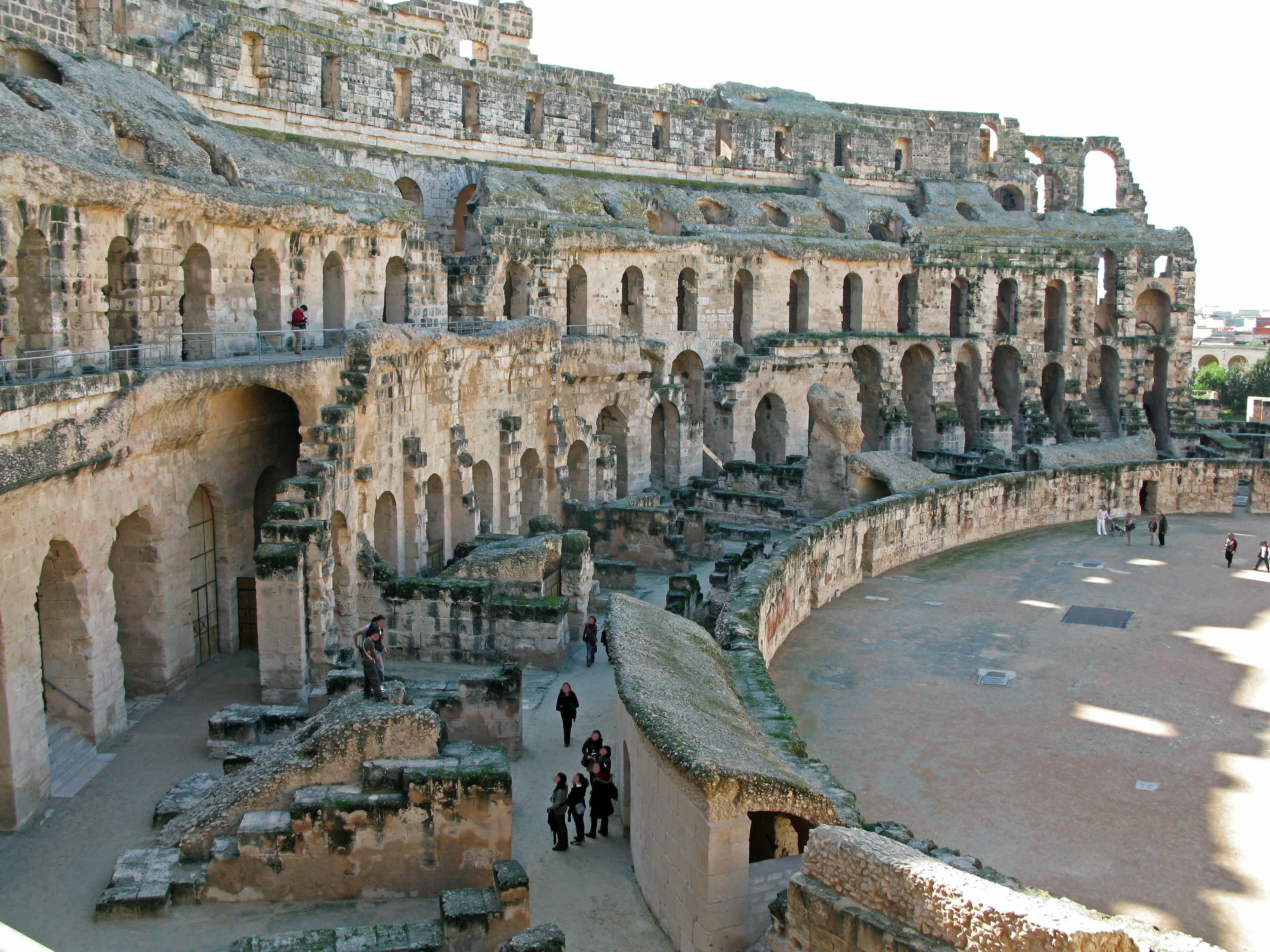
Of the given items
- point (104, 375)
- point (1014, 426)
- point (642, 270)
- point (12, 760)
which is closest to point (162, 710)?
point (12, 760)

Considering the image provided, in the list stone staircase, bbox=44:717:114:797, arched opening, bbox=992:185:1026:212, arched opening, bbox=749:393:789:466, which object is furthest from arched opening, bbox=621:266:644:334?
arched opening, bbox=992:185:1026:212

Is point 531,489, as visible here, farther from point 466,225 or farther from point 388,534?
point 466,225

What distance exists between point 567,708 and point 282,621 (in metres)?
3.97

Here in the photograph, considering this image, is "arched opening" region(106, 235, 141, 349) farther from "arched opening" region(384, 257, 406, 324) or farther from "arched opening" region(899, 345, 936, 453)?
"arched opening" region(899, 345, 936, 453)

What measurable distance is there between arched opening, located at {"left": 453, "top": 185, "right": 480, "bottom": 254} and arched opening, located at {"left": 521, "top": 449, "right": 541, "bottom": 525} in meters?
6.88

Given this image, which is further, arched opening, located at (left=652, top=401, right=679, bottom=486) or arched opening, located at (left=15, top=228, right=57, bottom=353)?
arched opening, located at (left=652, top=401, right=679, bottom=486)

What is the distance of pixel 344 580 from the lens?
17438 millimetres

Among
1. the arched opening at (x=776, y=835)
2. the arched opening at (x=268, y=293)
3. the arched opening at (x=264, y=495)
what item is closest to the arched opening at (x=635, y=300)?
the arched opening at (x=268, y=293)

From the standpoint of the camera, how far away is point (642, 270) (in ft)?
104

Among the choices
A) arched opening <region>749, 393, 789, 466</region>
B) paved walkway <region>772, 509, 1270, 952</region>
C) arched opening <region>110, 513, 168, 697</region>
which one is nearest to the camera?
paved walkway <region>772, 509, 1270, 952</region>

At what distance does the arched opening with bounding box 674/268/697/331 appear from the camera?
109ft

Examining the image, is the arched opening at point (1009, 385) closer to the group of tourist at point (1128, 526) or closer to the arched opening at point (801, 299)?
the arched opening at point (801, 299)

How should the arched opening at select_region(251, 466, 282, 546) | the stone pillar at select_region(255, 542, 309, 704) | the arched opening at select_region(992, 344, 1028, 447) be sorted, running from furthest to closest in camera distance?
the arched opening at select_region(992, 344, 1028, 447)
the arched opening at select_region(251, 466, 282, 546)
the stone pillar at select_region(255, 542, 309, 704)

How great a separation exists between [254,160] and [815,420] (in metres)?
13.3
